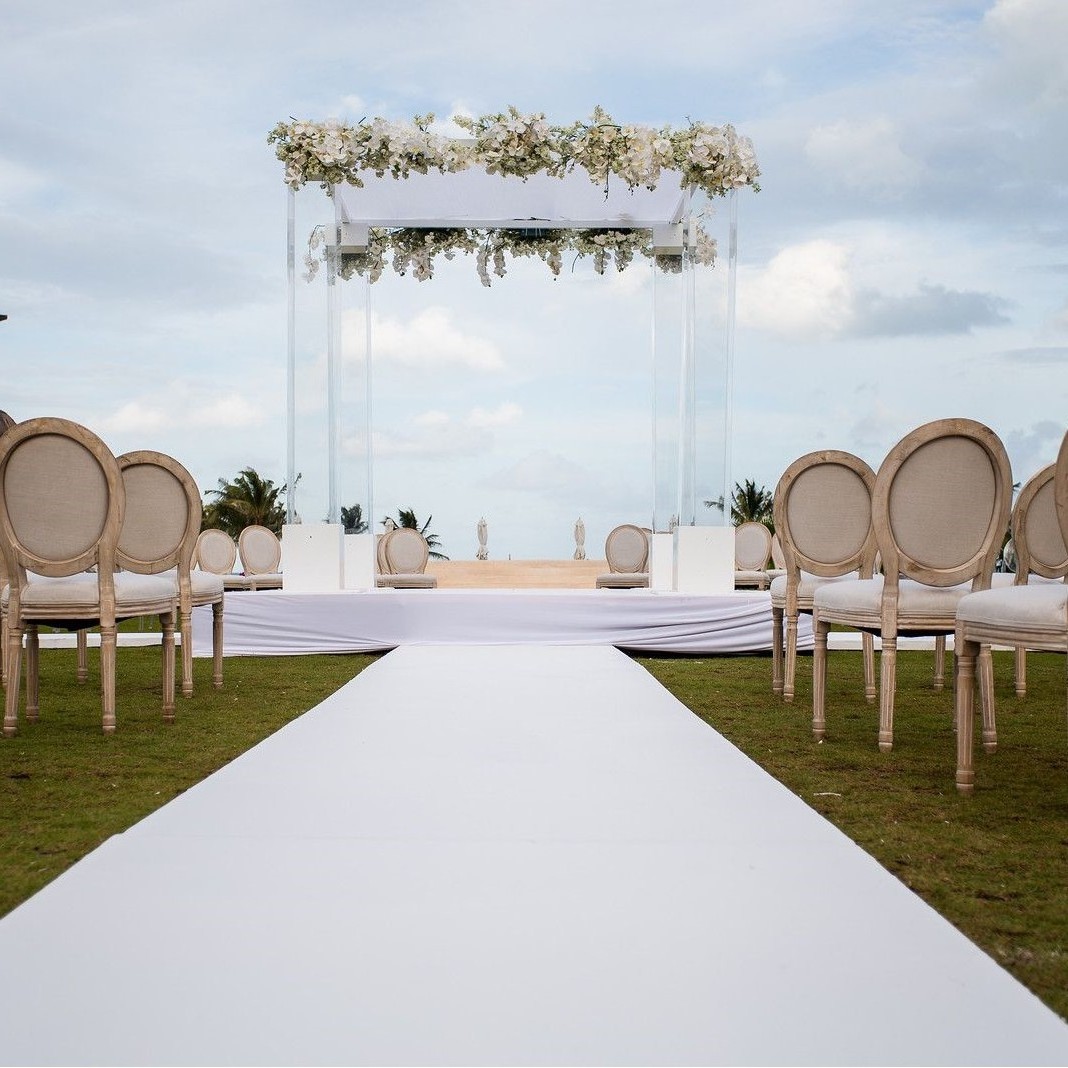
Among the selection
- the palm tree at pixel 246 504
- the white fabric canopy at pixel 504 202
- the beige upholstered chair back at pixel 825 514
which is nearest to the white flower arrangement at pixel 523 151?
the white fabric canopy at pixel 504 202

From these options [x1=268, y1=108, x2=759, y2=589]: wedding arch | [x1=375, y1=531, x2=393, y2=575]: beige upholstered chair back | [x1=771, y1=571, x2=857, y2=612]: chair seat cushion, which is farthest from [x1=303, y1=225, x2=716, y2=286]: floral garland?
[x1=771, y1=571, x2=857, y2=612]: chair seat cushion

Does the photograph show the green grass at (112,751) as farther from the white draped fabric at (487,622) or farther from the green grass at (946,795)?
the green grass at (946,795)

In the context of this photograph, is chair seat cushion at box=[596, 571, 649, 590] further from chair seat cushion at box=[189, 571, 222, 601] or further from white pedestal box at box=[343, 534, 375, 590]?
chair seat cushion at box=[189, 571, 222, 601]

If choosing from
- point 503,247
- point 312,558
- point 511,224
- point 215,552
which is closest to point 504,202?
point 511,224

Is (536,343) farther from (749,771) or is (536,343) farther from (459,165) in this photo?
(749,771)

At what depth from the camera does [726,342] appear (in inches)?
337

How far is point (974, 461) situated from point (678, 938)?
2566 mm

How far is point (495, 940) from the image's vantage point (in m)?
1.65

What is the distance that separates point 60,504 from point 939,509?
10.6 feet

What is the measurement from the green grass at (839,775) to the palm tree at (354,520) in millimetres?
2390

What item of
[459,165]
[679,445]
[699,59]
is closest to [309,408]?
[459,165]

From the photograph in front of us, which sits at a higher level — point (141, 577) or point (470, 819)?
point (141, 577)

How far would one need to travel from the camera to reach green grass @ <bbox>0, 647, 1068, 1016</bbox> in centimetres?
227

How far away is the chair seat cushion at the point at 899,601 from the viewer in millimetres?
3746
